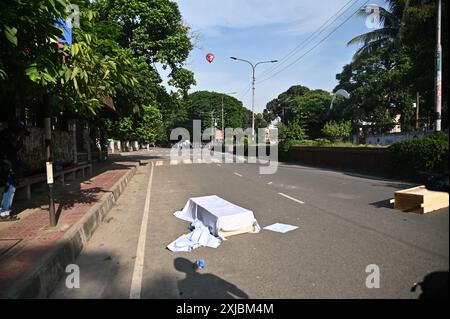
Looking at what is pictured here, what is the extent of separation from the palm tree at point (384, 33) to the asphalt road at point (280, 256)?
63.5 feet

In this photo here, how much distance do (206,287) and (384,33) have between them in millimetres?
28762

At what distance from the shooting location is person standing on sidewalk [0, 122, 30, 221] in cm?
764

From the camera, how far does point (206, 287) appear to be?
449 centimetres

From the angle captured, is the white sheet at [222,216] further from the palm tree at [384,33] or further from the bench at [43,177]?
the palm tree at [384,33]

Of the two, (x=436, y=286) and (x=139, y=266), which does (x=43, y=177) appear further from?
(x=436, y=286)

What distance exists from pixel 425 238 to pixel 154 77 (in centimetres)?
2596

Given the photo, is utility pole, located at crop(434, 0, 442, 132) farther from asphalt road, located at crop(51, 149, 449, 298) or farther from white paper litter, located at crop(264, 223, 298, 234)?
white paper litter, located at crop(264, 223, 298, 234)

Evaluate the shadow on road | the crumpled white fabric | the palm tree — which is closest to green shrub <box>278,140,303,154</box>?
the palm tree

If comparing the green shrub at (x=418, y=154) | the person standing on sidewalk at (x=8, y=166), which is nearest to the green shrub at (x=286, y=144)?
the green shrub at (x=418, y=154)

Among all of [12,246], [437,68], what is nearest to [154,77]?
[437,68]

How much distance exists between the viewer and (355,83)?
6200 centimetres

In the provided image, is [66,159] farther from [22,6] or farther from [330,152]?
[330,152]

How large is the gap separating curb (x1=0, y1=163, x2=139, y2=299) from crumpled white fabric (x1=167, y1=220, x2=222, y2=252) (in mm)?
1526

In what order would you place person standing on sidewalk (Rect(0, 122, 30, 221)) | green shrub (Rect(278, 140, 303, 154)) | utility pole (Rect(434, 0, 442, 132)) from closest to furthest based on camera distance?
person standing on sidewalk (Rect(0, 122, 30, 221)), utility pole (Rect(434, 0, 442, 132)), green shrub (Rect(278, 140, 303, 154))
